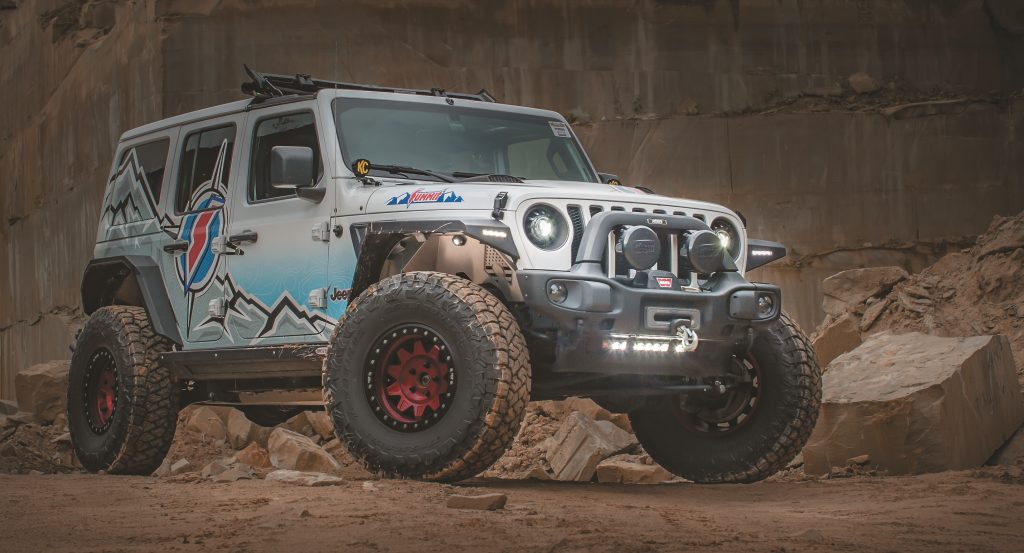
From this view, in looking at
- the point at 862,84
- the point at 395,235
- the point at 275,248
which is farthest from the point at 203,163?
the point at 862,84

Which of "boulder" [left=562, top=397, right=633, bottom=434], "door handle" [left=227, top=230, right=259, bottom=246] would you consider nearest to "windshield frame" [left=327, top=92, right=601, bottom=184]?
"door handle" [left=227, top=230, right=259, bottom=246]

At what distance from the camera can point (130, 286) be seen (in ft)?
32.2

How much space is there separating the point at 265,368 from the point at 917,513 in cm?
411

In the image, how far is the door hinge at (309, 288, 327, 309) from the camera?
316 inches

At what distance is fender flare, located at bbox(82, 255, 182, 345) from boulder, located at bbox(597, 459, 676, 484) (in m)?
3.30

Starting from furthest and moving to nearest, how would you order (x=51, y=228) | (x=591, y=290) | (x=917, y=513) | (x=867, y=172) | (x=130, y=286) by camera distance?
(x=51, y=228) < (x=867, y=172) < (x=130, y=286) < (x=591, y=290) < (x=917, y=513)

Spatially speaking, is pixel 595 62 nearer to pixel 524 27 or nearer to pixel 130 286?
pixel 524 27

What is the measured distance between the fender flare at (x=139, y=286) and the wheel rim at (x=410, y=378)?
2491 mm

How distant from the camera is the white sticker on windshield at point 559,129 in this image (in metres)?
9.18

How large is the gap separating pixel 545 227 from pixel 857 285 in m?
7.84

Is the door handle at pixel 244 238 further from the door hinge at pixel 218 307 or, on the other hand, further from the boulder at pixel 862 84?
the boulder at pixel 862 84

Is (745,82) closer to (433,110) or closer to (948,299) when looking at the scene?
(948,299)

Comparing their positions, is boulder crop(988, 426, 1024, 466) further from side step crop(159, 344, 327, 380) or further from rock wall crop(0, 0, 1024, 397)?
rock wall crop(0, 0, 1024, 397)

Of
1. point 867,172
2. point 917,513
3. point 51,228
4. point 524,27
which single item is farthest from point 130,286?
point 51,228
